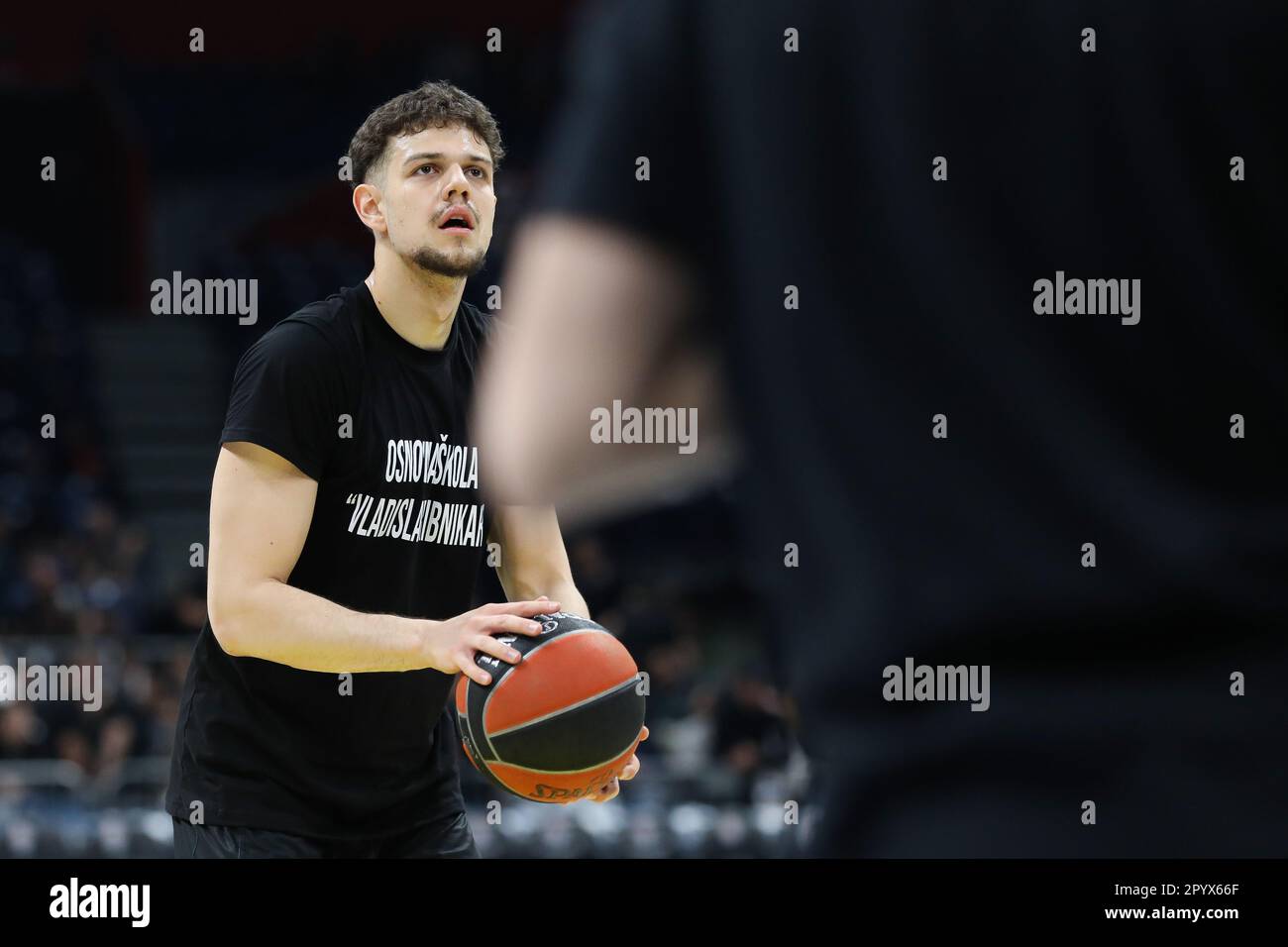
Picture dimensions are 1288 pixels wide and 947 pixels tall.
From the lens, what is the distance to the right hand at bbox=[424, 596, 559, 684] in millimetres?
Result: 2596

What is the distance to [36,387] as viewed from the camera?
42.5ft

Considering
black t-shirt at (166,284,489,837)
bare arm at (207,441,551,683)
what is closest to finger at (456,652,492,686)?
bare arm at (207,441,551,683)

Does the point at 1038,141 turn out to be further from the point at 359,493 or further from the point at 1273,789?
the point at 359,493

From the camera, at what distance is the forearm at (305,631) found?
9.82 feet

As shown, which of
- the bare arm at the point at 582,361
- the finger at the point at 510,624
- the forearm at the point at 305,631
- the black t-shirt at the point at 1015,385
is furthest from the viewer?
the forearm at the point at 305,631

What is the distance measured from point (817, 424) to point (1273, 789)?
357 mm

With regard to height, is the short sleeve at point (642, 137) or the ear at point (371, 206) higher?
the ear at point (371, 206)

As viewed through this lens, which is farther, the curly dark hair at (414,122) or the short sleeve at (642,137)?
the curly dark hair at (414,122)

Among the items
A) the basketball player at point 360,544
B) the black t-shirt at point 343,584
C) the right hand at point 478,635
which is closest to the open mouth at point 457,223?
the basketball player at point 360,544

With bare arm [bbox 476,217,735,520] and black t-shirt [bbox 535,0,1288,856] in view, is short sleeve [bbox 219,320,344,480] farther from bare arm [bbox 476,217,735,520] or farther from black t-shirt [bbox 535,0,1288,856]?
black t-shirt [bbox 535,0,1288,856]

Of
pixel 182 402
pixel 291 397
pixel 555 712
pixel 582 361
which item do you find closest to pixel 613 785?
pixel 555 712

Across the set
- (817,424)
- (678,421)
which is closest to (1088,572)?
(817,424)

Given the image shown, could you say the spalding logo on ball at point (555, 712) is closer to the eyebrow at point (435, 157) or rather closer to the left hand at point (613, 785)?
the left hand at point (613, 785)

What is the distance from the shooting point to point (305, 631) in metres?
3.07
